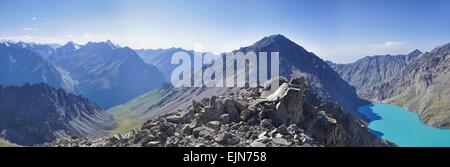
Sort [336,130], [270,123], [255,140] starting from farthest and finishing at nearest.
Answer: [336,130] < [270,123] < [255,140]

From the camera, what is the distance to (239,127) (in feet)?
103

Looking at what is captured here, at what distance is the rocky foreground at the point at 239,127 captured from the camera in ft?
91.8

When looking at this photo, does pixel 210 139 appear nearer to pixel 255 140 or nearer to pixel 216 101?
pixel 255 140

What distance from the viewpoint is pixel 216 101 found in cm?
3750

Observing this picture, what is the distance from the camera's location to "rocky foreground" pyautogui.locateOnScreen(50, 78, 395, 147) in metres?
28.0

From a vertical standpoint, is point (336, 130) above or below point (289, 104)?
below
